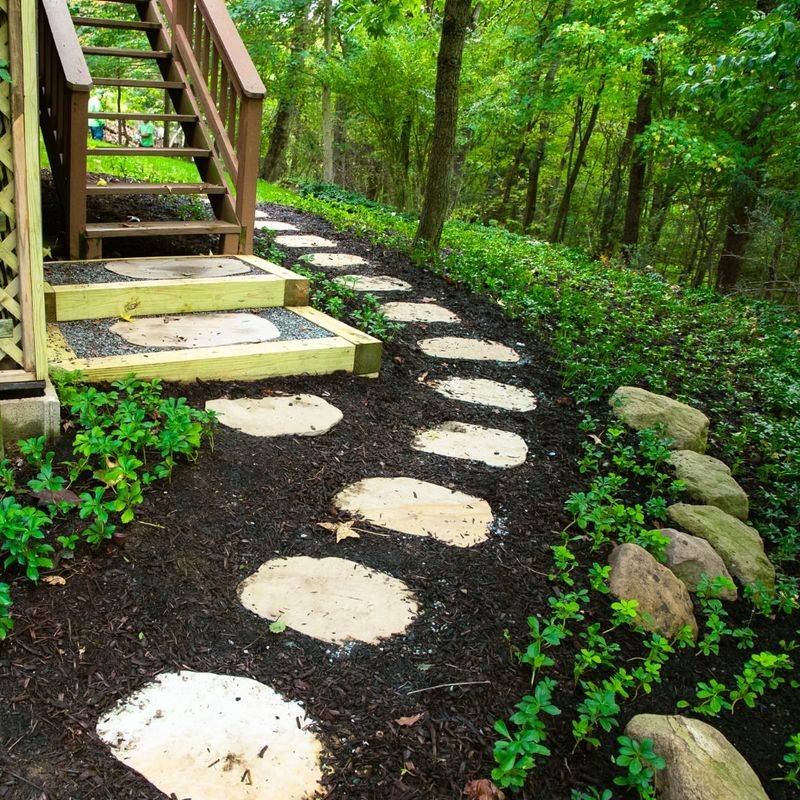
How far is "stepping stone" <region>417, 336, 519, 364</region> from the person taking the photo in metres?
4.22

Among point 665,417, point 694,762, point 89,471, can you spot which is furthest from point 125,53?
point 694,762

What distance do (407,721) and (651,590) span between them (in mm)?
1001

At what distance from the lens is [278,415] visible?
2.99 m

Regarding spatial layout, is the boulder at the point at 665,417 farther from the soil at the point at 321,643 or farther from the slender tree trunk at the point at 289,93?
the slender tree trunk at the point at 289,93

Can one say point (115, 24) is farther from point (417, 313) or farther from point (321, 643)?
point (321, 643)

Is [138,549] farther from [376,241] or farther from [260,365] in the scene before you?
[376,241]

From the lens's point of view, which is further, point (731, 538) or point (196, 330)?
point (196, 330)

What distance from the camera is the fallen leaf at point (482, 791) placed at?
58.6 inches

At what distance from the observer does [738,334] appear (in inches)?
232

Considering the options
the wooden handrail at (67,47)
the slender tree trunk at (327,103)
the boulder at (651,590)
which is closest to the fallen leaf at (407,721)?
the boulder at (651,590)

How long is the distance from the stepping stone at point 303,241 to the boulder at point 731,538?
4.10 metres

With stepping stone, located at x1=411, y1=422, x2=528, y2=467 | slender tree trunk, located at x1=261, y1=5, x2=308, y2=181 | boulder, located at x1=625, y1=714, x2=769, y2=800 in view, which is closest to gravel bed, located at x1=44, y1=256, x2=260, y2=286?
stepping stone, located at x1=411, y1=422, x2=528, y2=467

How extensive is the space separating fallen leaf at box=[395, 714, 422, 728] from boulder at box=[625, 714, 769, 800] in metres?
0.53

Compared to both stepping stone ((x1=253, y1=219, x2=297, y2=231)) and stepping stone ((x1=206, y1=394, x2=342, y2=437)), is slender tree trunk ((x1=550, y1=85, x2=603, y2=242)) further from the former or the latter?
stepping stone ((x1=206, y1=394, x2=342, y2=437))
